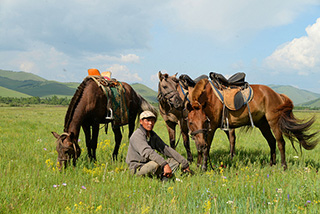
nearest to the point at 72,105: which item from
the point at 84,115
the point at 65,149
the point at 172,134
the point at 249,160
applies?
the point at 84,115

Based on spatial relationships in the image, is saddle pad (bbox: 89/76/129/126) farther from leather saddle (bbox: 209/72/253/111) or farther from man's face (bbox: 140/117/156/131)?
leather saddle (bbox: 209/72/253/111)

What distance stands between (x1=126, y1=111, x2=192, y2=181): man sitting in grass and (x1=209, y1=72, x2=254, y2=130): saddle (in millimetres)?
1928

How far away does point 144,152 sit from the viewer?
4520mm

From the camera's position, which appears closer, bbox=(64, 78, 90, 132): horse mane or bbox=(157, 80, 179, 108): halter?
bbox=(64, 78, 90, 132): horse mane

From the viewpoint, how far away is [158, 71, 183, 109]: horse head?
22.7 feet

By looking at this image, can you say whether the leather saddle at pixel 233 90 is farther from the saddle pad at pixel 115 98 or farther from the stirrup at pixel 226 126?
the saddle pad at pixel 115 98

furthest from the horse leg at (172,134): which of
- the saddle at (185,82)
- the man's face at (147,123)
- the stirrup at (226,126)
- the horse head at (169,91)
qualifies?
the man's face at (147,123)

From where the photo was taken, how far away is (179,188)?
3.94 m

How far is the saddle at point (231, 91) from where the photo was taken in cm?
607

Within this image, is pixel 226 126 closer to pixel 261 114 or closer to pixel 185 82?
pixel 261 114

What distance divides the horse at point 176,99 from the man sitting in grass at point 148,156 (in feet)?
6.82

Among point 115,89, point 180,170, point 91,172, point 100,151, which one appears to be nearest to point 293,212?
point 180,170

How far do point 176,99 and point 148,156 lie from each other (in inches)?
105

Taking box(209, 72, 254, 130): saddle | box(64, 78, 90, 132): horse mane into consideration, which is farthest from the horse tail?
box(64, 78, 90, 132): horse mane
